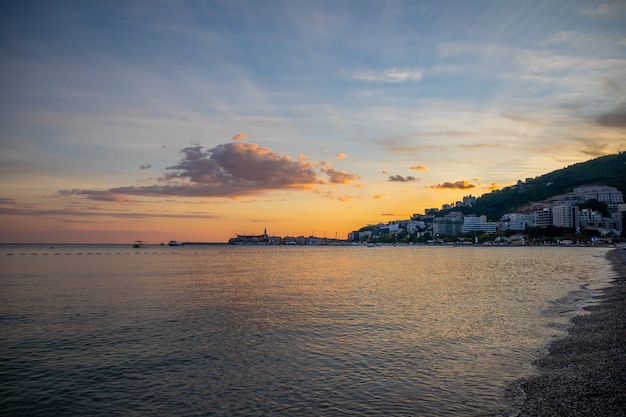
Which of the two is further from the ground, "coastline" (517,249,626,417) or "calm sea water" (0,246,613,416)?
"coastline" (517,249,626,417)

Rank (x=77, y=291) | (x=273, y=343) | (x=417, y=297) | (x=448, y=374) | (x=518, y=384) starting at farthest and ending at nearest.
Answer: (x=77, y=291) → (x=417, y=297) → (x=273, y=343) → (x=448, y=374) → (x=518, y=384)

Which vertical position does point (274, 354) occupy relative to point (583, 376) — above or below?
below

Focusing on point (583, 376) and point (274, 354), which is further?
point (274, 354)

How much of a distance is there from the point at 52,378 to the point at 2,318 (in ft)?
69.2

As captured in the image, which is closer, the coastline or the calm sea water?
the coastline

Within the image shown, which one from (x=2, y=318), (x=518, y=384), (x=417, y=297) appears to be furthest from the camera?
(x=417, y=297)

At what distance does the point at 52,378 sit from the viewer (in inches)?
813

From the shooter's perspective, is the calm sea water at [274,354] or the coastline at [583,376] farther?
the calm sea water at [274,354]

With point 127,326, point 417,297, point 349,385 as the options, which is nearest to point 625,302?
point 417,297

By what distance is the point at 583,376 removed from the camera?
1833cm

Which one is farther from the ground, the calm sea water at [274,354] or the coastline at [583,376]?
the coastline at [583,376]

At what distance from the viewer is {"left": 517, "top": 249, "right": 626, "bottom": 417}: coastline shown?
15055mm

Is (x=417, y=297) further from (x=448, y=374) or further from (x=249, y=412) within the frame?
(x=249, y=412)

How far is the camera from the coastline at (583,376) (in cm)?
1505
